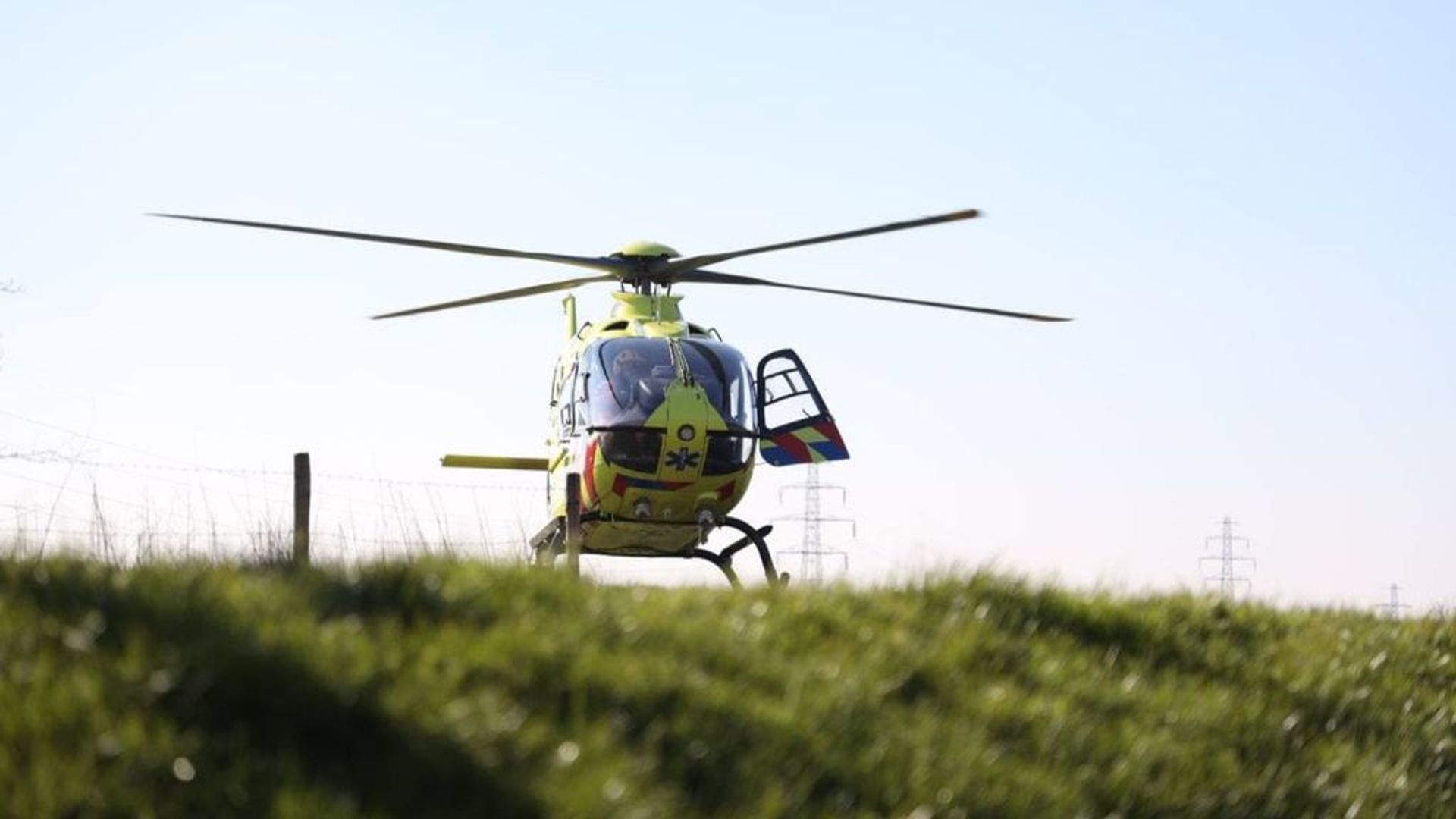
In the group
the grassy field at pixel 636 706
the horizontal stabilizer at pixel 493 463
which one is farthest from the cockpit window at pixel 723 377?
the grassy field at pixel 636 706

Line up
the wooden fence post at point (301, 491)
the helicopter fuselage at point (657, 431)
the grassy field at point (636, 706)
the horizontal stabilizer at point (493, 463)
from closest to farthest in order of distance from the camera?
1. the grassy field at point (636, 706)
2. the wooden fence post at point (301, 491)
3. the helicopter fuselage at point (657, 431)
4. the horizontal stabilizer at point (493, 463)

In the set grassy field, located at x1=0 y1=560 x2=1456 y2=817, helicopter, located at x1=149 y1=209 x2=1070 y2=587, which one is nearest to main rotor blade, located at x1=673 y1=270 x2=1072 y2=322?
helicopter, located at x1=149 y1=209 x2=1070 y2=587

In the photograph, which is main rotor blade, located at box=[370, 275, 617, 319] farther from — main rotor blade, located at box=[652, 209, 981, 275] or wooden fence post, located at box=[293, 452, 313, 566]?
wooden fence post, located at box=[293, 452, 313, 566]

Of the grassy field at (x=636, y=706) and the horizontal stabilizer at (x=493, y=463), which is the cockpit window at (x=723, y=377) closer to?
the horizontal stabilizer at (x=493, y=463)

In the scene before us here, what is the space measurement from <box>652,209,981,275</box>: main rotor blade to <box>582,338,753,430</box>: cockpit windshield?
110 cm

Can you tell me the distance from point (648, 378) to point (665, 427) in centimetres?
59

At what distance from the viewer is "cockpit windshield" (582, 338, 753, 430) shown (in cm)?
1891

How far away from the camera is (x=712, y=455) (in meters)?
18.9

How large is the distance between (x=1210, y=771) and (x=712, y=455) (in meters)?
11.2

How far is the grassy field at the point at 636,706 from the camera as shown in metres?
5.58

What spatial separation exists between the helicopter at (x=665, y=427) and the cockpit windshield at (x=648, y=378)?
1 centimetres

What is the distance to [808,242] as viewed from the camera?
60.0 feet

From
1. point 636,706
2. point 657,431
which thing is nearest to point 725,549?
point 657,431

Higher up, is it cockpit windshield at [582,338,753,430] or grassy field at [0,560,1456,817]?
cockpit windshield at [582,338,753,430]
